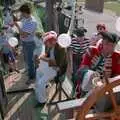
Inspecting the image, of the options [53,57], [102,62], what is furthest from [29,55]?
[102,62]

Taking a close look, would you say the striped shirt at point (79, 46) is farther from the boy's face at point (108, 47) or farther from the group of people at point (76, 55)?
→ the boy's face at point (108, 47)

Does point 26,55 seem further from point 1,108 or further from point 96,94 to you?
point 96,94

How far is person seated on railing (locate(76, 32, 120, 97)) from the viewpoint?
294 cm

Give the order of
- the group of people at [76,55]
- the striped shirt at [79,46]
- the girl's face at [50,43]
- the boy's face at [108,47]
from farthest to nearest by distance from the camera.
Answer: the striped shirt at [79,46] < the girl's face at [50,43] < the group of people at [76,55] < the boy's face at [108,47]

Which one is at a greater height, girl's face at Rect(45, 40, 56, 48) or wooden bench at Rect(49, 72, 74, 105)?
girl's face at Rect(45, 40, 56, 48)

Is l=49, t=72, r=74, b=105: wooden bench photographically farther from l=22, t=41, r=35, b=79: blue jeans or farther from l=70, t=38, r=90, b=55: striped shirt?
l=22, t=41, r=35, b=79: blue jeans

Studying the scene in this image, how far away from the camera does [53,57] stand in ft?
14.7

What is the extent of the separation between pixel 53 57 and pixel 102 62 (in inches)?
48.8

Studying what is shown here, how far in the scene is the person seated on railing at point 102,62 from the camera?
2943mm

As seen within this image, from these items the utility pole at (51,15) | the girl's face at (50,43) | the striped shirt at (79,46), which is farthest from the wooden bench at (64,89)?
the utility pole at (51,15)

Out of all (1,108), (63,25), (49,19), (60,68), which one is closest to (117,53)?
(60,68)

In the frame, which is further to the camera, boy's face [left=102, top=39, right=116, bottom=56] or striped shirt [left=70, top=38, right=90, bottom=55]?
striped shirt [left=70, top=38, right=90, bottom=55]

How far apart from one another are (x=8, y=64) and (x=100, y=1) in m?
2.36

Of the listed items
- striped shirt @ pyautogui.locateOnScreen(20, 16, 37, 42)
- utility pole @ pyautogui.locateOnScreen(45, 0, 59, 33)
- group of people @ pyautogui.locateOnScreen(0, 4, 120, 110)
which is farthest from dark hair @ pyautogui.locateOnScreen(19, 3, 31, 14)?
utility pole @ pyautogui.locateOnScreen(45, 0, 59, 33)
